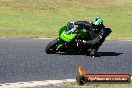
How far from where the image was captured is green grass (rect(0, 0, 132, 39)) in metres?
30.4

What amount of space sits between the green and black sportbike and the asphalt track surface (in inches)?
15.6

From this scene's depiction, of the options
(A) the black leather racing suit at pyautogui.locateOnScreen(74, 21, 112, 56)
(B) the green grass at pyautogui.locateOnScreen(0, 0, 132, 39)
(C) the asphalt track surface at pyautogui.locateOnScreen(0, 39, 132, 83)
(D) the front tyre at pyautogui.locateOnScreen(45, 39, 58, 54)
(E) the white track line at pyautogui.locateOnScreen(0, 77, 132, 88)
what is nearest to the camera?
(E) the white track line at pyautogui.locateOnScreen(0, 77, 132, 88)

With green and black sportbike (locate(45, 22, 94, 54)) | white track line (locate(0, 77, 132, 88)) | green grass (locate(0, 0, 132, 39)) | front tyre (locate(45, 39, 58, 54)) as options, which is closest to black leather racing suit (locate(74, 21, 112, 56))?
green and black sportbike (locate(45, 22, 94, 54))

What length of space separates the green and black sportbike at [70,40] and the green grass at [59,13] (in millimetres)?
10048

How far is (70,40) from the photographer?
1778 cm

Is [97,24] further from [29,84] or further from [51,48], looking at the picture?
[29,84]

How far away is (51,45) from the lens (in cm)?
1747

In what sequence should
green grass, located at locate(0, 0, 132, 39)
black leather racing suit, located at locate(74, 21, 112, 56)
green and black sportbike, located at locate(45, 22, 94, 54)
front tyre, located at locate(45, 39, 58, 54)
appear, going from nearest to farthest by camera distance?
1. front tyre, located at locate(45, 39, 58, 54)
2. green and black sportbike, located at locate(45, 22, 94, 54)
3. black leather racing suit, located at locate(74, 21, 112, 56)
4. green grass, located at locate(0, 0, 132, 39)

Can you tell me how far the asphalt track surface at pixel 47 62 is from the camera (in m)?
13.5

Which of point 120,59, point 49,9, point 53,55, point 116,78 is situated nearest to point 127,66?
point 120,59

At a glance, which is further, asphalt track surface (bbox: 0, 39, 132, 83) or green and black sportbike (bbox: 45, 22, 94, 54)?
green and black sportbike (bbox: 45, 22, 94, 54)

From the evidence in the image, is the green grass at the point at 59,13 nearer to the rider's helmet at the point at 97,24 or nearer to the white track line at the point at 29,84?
the rider's helmet at the point at 97,24

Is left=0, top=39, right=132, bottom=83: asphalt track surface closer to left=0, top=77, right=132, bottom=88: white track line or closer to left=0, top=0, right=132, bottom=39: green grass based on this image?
left=0, top=77, right=132, bottom=88: white track line

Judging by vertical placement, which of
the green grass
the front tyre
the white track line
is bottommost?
the green grass
